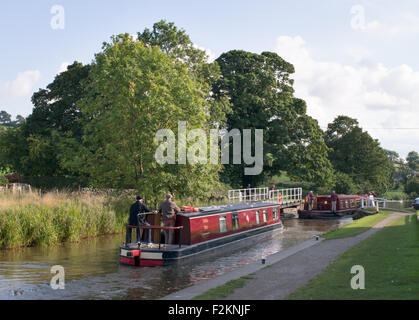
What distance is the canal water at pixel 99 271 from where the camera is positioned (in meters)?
12.3

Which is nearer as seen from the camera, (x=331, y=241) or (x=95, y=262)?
(x=95, y=262)

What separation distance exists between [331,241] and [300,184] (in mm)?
45486

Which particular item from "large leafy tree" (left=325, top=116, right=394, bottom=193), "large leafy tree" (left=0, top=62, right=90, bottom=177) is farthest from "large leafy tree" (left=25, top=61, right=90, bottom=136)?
"large leafy tree" (left=325, top=116, right=394, bottom=193)

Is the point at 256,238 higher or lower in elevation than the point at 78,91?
lower

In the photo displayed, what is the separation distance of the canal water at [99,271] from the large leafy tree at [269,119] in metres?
25.7

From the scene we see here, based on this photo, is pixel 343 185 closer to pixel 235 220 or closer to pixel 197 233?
pixel 235 220

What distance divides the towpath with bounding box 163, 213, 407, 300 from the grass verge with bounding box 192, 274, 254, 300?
154 mm

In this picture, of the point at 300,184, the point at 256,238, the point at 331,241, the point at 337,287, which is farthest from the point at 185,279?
the point at 300,184

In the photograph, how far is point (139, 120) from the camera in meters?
26.3

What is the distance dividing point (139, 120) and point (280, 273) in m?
16.1

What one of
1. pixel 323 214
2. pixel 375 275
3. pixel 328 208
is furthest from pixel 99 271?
pixel 328 208

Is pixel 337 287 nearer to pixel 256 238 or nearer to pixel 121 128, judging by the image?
pixel 256 238

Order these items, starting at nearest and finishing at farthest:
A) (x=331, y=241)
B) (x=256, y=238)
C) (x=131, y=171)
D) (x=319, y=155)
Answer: (x=331, y=241)
(x=256, y=238)
(x=131, y=171)
(x=319, y=155)

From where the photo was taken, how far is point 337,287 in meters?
10.4
